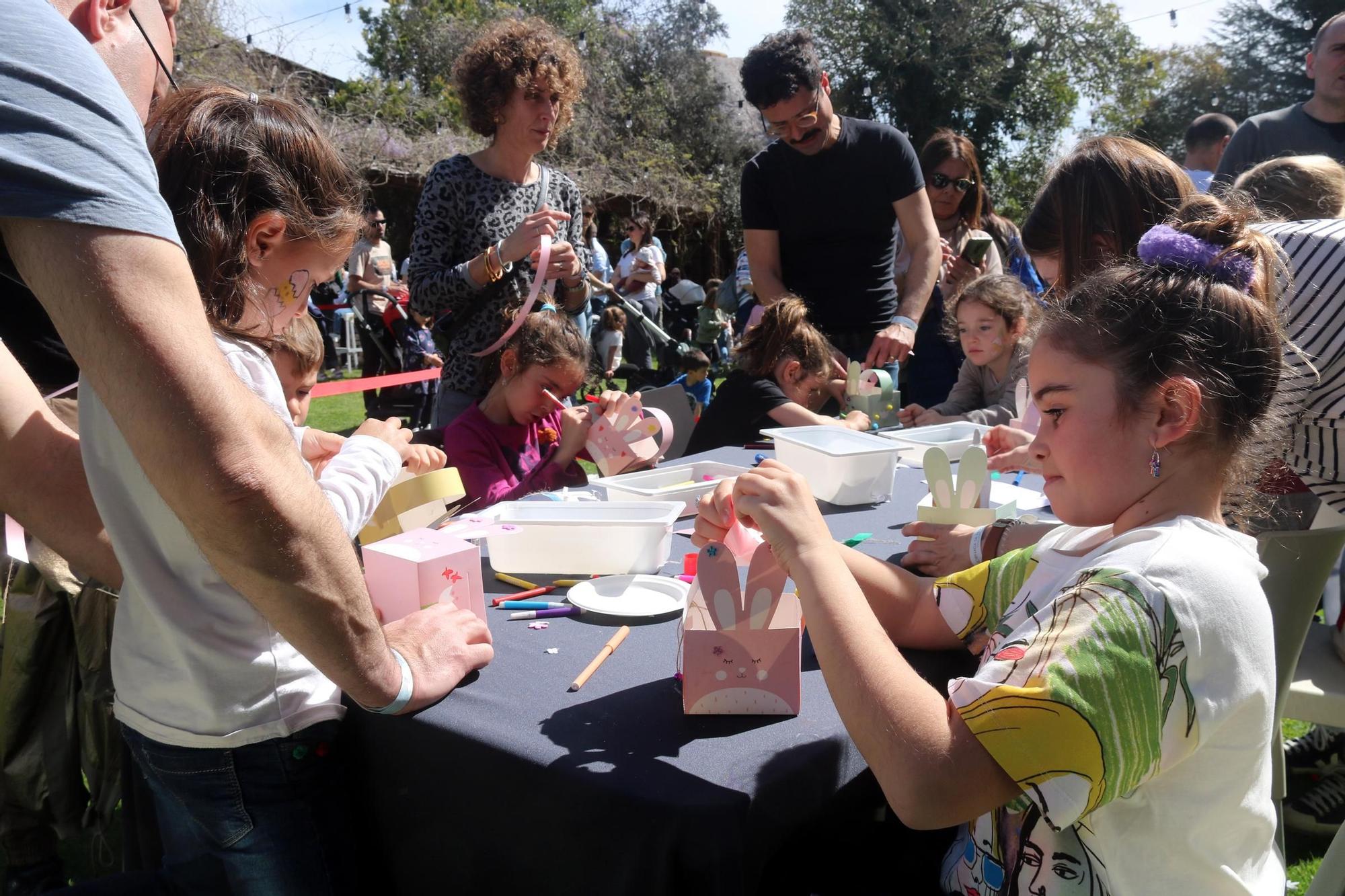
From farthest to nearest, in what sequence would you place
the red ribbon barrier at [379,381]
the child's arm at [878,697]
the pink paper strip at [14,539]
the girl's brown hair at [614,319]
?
the girl's brown hair at [614,319] < the red ribbon barrier at [379,381] < the pink paper strip at [14,539] < the child's arm at [878,697]

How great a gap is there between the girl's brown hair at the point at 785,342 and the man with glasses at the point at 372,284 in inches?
227

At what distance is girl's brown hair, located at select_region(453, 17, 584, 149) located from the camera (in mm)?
2842

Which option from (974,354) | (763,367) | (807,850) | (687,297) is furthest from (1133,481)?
(687,297)

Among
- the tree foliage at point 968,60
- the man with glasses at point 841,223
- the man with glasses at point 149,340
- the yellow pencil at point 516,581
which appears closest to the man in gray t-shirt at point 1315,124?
the man with glasses at point 841,223

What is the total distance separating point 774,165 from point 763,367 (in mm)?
847

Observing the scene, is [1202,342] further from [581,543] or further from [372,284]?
[372,284]

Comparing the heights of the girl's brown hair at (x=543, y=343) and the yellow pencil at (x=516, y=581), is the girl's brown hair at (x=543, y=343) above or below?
above

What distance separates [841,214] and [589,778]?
301 centimetres

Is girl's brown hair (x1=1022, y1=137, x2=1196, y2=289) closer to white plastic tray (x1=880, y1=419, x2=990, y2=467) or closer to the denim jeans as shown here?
white plastic tray (x1=880, y1=419, x2=990, y2=467)

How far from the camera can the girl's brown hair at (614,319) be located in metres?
9.48

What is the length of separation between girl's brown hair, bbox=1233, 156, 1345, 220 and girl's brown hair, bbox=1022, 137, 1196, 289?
33 centimetres

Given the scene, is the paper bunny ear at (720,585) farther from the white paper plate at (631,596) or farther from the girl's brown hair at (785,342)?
the girl's brown hair at (785,342)

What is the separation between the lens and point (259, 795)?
1176 mm

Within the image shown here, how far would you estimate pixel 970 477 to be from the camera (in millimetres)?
1817
